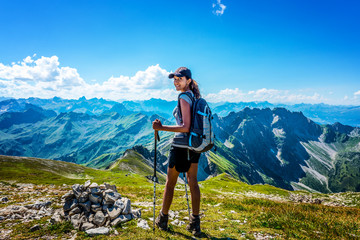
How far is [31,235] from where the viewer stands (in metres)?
6.85

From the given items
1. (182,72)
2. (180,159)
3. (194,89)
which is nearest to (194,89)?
(194,89)

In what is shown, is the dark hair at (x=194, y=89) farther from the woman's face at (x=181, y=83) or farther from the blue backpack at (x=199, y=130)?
the blue backpack at (x=199, y=130)

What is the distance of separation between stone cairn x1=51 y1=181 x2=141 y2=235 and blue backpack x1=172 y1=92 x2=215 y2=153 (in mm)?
4501

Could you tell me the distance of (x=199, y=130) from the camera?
623 cm

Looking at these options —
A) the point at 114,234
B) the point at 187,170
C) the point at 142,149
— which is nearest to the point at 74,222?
the point at 114,234

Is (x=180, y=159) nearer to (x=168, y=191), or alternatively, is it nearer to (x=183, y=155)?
(x=183, y=155)

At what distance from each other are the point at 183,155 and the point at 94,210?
521 cm

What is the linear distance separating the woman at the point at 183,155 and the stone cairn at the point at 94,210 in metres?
1.89

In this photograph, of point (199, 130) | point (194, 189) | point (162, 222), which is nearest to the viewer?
point (199, 130)

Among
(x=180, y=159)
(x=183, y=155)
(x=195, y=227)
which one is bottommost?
(x=195, y=227)

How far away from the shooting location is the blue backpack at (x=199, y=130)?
6.09 m

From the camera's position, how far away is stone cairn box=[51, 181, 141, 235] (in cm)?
762

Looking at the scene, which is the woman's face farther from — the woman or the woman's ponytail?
the woman's ponytail

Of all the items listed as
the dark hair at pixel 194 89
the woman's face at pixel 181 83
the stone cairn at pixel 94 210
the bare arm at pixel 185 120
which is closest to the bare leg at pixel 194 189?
the bare arm at pixel 185 120
